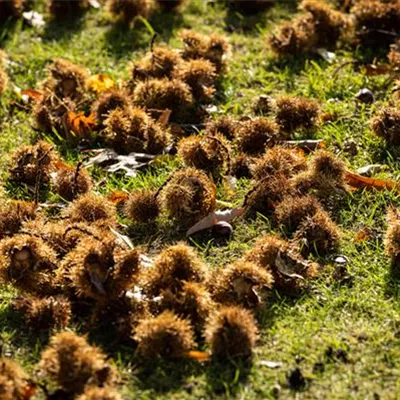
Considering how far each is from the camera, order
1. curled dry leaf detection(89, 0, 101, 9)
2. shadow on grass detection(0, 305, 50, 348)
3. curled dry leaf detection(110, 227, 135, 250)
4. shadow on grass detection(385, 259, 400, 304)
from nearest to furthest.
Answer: shadow on grass detection(0, 305, 50, 348) → shadow on grass detection(385, 259, 400, 304) → curled dry leaf detection(110, 227, 135, 250) → curled dry leaf detection(89, 0, 101, 9)

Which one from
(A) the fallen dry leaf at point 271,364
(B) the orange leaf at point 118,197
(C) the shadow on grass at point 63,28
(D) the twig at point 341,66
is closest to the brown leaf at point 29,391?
(A) the fallen dry leaf at point 271,364

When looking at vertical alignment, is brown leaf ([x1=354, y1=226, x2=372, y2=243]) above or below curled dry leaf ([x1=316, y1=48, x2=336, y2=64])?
below

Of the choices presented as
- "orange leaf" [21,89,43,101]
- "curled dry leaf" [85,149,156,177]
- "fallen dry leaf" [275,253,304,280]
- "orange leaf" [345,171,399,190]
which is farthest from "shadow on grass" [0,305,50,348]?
"orange leaf" [21,89,43,101]

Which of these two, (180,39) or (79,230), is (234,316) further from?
(180,39)

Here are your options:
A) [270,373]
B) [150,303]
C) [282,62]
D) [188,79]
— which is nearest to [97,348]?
[150,303]

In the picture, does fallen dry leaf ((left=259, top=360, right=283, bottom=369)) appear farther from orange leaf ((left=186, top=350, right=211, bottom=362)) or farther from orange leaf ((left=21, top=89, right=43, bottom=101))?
orange leaf ((left=21, top=89, right=43, bottom=101))

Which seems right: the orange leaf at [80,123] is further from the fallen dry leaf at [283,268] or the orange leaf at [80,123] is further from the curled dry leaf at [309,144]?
the fallen dry leaf at [283,268]
